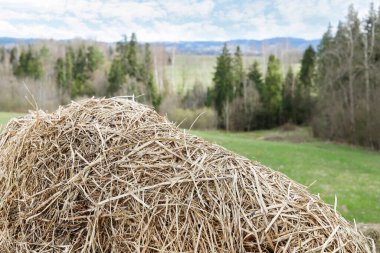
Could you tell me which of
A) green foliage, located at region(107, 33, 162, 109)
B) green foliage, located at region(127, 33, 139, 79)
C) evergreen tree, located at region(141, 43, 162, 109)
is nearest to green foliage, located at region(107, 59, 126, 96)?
green foliage, located at region(107, 33, 162, 109)

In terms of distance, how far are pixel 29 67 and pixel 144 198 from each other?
72.0 m

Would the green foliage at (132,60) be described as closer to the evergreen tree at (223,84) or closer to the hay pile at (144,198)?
the evergreen tree at (223,84)

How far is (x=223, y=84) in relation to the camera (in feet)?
208

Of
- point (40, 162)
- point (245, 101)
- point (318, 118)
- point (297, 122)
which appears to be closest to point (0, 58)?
point (245, 101)

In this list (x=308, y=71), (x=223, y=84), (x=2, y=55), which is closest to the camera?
(x=308, y=71)

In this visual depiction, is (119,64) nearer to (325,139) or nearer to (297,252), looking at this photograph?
(325,139)

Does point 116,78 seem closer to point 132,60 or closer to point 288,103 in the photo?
point 132,60

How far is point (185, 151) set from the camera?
3.30 m

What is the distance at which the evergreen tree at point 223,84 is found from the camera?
62.5 m

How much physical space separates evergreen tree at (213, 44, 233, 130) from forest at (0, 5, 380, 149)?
0.45 feet

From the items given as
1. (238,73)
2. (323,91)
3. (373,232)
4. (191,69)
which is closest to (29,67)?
(238,73)

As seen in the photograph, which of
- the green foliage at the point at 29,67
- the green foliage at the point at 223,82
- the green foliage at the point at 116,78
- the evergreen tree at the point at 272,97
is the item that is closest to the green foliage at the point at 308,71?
the evergreen tree at the point at 272,97

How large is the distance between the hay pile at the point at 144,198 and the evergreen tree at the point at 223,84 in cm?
5881

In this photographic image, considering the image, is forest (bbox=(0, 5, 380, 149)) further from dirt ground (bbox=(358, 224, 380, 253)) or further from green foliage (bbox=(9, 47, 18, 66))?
dirt ground (bbox=(358, 224, 380, 253))
